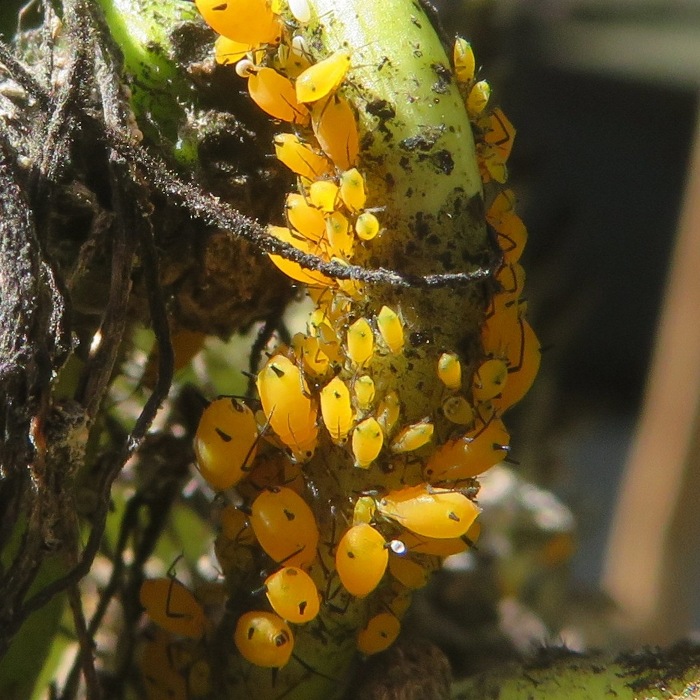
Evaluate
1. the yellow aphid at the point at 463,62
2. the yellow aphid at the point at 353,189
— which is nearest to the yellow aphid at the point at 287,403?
the yellow aphid at the point at 353,189

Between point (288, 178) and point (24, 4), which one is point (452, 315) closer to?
point (288, 178)

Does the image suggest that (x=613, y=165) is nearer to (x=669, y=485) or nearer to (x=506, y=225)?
(x=669, y=485)

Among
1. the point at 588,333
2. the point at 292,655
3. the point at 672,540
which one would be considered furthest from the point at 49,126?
the point at 588,333

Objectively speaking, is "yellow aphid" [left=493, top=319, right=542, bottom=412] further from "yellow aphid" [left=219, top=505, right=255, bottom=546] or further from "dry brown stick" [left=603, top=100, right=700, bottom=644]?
"dry brown stick" [left=603, top=100, right=700, bottom=644]

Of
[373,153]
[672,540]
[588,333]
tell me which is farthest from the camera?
[588,333]

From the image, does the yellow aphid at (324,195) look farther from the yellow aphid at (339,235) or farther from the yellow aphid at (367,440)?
the yellow aphid at (367,440)

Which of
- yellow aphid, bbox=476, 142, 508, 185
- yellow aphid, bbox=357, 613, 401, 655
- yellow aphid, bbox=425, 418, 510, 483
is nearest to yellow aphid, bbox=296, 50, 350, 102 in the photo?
yellow aphid, bbox=476, 142, 508, 185
